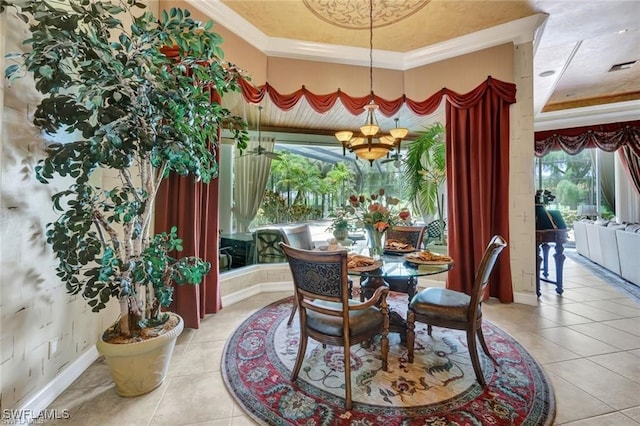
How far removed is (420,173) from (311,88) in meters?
2.13

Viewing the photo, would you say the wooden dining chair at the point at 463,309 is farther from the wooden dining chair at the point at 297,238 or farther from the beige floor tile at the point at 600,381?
the wooden dining chair at the point at 297,238

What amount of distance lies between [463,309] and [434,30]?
3.40 metres

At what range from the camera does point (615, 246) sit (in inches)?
184

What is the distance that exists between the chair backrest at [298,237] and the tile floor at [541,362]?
3.30 ft

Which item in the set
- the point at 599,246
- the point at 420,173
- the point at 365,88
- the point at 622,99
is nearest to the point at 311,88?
the point at 365,88

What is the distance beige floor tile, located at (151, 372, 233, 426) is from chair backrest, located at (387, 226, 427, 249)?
232cm

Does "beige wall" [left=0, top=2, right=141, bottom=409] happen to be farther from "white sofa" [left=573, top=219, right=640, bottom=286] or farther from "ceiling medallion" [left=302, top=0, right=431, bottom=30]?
"white sofa" [left=573, top=219, right=640, bottom=286]

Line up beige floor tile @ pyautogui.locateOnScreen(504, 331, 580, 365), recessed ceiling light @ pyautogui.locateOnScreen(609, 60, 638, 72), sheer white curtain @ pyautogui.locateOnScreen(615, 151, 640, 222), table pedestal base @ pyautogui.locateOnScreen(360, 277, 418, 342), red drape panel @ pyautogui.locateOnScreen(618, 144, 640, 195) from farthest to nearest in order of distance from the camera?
1. sheer white curtain @ pyautogui.locateOnScreen(615, 151, 640, 222)
2. red drape panel @ pyautogui.locateOnScreen(618, 144, 640, 195)
3. recessed ceiling light @ pyautogui.locateOnScreen(609, 60, 638, 72)
4. table pedestal base @ pyautogui.locateOnScreen(360, 277, 418, 342)
5. beige floor tile @ pyautogui.locateOnScreen(504, 331, 580, 365)

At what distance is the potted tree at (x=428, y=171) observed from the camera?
430 centimetres

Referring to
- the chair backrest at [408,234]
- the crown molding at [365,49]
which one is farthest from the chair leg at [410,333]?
the crown molding at [365,49]

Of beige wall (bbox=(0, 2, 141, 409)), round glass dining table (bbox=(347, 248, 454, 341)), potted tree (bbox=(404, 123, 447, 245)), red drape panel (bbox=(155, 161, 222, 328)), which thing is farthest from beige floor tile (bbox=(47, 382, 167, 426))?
potted tree (bbox=(404, 123, 447, 245))

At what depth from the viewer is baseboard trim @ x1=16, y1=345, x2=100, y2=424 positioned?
5.51 feet

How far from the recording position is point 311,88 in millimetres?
4031

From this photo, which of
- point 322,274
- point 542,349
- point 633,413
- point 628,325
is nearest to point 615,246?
point 628,325
